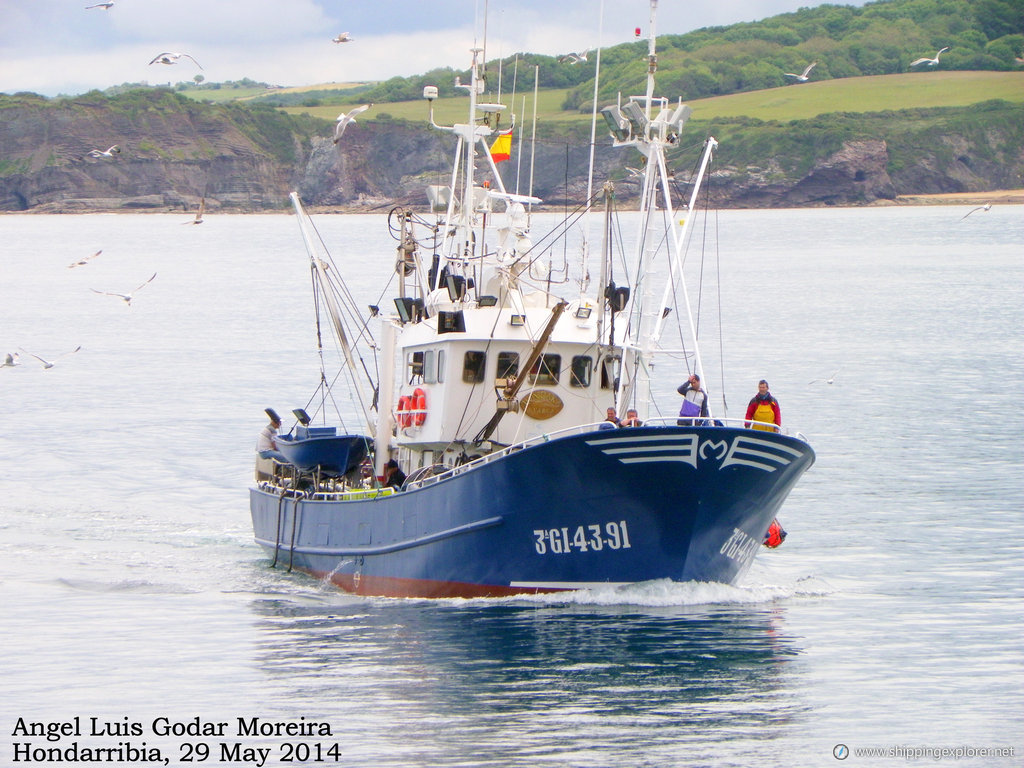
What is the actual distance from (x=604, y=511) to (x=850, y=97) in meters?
174

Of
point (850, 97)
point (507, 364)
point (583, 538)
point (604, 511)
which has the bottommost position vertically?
point (583, 538)

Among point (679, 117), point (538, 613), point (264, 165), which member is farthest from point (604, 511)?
point (264, 165)

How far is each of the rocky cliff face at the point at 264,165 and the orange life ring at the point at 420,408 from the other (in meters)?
153

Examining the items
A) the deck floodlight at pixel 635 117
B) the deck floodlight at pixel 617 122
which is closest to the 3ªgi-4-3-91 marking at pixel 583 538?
the deck floodlight at pixel 617 122

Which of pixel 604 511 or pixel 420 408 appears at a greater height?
pixel 420 408

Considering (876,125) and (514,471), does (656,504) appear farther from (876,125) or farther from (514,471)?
(876,125)

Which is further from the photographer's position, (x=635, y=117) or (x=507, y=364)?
(x=507, y=364)

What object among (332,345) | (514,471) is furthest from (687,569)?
(332,345)

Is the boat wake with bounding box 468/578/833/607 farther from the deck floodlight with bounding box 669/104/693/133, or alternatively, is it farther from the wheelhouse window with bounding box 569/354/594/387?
the deck floodlight with bounding box 669/104/693/133

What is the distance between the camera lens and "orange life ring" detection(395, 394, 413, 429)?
2361 centimetres

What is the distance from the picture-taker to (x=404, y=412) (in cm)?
2380

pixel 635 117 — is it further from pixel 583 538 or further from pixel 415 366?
pixel 583 538

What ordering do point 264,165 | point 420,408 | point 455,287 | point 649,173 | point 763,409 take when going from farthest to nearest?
point 264,165
point 455,287
point 420,408
point 763,409
point 649,173

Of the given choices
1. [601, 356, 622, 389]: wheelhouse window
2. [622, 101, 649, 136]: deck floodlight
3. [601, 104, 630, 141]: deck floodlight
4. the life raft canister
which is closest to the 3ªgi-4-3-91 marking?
[601, 356, 622, 389]: wheelhouse window
